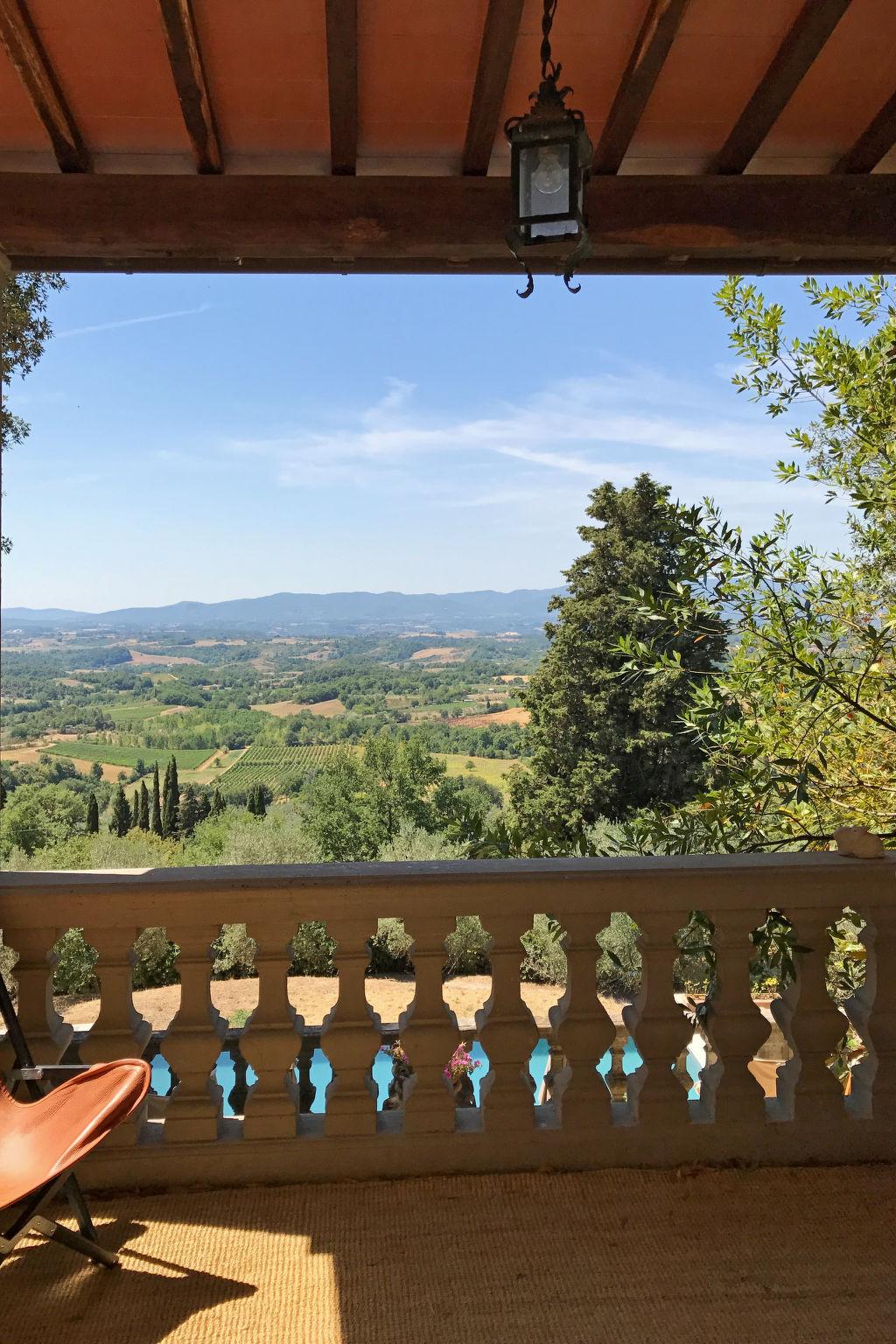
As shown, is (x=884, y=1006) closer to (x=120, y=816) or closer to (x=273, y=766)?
(x=120, y=816)

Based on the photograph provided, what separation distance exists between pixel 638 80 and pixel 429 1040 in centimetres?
222

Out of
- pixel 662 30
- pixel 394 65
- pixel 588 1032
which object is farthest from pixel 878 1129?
pixel 394 65

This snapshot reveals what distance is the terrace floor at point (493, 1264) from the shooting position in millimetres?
1466

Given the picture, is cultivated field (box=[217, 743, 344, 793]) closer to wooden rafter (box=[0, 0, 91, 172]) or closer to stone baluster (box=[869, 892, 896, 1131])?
wooden rafter (box=[0, 0, 91, 172])

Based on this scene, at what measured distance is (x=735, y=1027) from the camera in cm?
194

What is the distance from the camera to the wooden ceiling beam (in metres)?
2.05

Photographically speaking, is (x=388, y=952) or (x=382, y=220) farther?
(x=388, y=952)

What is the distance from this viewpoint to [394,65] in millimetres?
1950

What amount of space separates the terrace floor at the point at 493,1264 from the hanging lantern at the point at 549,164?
6.62 ft

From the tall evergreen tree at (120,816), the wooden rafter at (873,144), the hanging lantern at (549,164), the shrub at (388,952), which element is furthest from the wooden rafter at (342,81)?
the tall evergreen tree at (120,816)

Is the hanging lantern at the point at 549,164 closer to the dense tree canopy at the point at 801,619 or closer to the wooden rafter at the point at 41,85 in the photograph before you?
the wooden rafter at the point at 41,85

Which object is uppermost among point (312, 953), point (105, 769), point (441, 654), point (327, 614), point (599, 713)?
point (327, 614)

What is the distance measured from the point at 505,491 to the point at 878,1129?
55370 mm

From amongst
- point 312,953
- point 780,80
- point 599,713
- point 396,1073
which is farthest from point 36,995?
point 599,713
